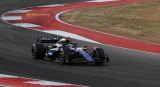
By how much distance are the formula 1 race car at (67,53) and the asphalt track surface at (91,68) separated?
25 centimetres

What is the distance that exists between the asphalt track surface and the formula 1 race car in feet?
→ 0.83

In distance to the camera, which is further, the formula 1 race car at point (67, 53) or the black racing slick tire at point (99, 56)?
the black racing slick tire at point (99, 56)

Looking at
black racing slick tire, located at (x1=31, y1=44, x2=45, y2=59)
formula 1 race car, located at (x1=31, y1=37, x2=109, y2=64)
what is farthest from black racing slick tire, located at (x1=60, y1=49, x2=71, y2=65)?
black racing slick tire, located at (x1=31, y1=44, x2=45, y2=59)

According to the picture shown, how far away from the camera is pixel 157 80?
43.3 feet

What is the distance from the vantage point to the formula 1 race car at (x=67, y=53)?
51.9 feet

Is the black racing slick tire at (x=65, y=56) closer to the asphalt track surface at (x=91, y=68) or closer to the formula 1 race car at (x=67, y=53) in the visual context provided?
the formula 1 race car at (x=67, y=53)

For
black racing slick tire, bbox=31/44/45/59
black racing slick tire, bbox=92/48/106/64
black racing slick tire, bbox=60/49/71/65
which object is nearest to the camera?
black racing slick tire, bbox=60/49/71/65

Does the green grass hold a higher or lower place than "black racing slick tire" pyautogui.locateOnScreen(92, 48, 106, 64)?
lower

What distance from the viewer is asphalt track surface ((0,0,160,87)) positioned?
13180 mm

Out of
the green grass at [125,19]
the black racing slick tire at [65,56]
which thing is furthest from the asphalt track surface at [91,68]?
the green grass at [125,19]

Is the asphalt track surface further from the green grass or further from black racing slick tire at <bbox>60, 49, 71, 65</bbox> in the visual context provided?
the green grass

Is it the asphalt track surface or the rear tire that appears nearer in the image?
Result: the asphalt track surface

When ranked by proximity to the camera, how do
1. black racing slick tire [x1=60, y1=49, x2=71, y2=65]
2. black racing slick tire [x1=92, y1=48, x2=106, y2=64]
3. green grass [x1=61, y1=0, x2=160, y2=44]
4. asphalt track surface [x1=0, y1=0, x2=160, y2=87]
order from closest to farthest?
→ asphalt track surface [x1=0, y1=0, x2=160, y2=87] < black racing slick tire [x1=60, y1=49, x2=71, y2=65] < black racing slick tire [x1=92, y1=48, x2=106, y2=64] < green grass [x1=61, y1=0, x2=160, y2=44]

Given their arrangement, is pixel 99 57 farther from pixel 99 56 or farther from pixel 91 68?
pixel 91 68
